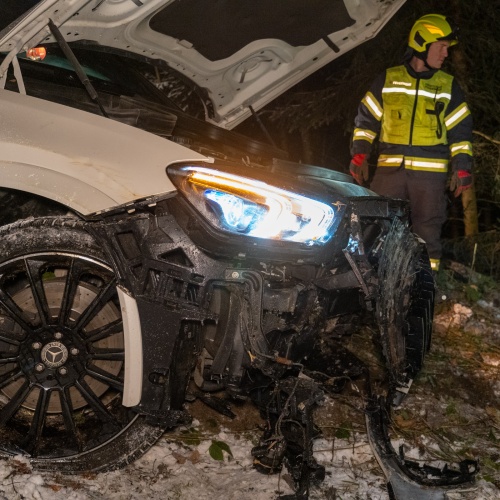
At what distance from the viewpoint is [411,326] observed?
371cm

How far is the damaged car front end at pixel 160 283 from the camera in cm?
302

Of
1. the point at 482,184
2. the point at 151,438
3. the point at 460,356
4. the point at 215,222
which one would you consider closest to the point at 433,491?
the point at 151,438

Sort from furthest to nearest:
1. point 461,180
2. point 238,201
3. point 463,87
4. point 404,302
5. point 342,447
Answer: point 463,87 → point 461,180 → point 342,447 → point 404,302 → point 238,201

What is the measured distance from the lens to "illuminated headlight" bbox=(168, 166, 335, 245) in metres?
2.94

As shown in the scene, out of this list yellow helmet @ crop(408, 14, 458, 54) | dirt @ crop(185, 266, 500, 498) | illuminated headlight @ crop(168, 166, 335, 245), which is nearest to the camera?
illuminated headlight @ crop(168, 166, 335, 245)

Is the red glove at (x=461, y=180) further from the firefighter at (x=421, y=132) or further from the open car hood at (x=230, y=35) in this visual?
the open car hood at (x=230, y=35)

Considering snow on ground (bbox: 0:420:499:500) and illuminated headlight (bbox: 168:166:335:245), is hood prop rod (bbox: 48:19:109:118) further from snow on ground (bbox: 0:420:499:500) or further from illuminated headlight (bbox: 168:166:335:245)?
snow on ground (bbox: 0:420:499:500)

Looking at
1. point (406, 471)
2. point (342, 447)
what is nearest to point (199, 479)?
point (342, 447)

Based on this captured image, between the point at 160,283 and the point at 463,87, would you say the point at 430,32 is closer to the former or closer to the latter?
the point at 463,87

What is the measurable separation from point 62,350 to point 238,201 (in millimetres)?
1031

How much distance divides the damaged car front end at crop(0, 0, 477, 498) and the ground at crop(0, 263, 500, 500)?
0.36 ft

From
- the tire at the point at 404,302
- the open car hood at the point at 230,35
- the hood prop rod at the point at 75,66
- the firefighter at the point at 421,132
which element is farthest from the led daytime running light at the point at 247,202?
the firefighter at the point at 421,132

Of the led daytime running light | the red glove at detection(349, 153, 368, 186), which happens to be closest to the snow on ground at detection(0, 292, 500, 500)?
the led daytime running light

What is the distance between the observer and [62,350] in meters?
3.22
